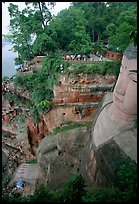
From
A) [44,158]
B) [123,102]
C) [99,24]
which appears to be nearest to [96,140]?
[123,102]

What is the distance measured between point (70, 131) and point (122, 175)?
718 centimetres

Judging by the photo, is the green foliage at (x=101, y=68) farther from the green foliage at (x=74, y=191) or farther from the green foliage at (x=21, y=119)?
the green foliage at (x=74, y=191)

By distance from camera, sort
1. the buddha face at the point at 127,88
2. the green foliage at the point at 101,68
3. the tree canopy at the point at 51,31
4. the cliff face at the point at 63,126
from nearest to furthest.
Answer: the buddha face at the point at 127,88
the cliff face at the point at 63,126
the green foliage at the point at 101,68
the tree canopy at the point at 51,31

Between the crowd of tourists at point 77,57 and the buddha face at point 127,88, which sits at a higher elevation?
the crowd of tourists at point 77,57

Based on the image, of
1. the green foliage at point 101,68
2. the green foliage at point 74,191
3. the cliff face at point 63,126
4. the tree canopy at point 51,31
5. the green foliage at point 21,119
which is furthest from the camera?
the green foliage at point 21,119

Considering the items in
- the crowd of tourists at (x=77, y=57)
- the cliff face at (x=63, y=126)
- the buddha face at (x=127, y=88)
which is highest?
the crowd of tourists at (x=77, y=57)

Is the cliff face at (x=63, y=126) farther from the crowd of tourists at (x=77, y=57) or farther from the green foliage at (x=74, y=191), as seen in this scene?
the green foliage at (x=74, y=191)

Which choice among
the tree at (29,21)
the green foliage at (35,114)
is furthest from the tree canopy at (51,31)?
the green foliage at (35,114)

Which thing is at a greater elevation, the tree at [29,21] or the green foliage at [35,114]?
the tree at [29,21]

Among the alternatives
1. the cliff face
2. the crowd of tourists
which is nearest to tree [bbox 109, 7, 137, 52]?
the crowd of tourists

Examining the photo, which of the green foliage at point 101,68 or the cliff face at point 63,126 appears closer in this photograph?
the cliff face at point 63,126

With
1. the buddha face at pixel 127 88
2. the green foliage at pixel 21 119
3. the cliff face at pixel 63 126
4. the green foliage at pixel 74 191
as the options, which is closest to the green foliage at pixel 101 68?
the cliff face at pixel 63 126

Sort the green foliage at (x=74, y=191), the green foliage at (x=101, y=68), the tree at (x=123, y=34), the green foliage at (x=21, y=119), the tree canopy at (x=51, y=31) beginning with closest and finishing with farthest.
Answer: the green foliage at (x=74, y=191) < the tree at (x=123, y=34) < the green foliage at (x=101, y=68) < the tree canopy at (x=51, y=31) < the green foliage at (x=21, y=119)

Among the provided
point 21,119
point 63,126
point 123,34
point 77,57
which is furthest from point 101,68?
point 21,119
